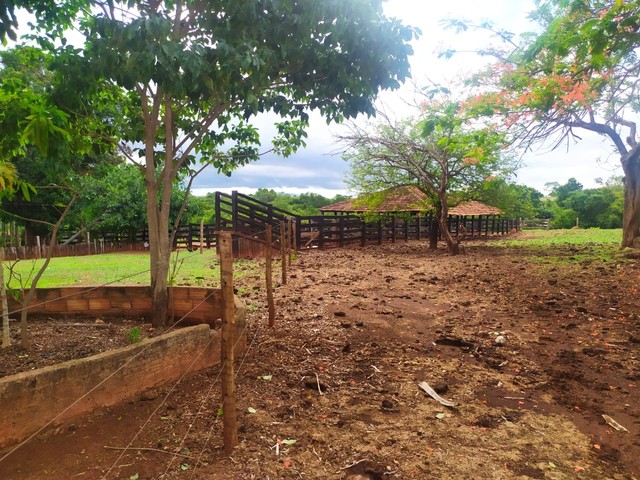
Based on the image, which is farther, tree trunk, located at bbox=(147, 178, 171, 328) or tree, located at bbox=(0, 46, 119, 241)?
tree trunk, located at bbox=(147, 178, 171, 328)

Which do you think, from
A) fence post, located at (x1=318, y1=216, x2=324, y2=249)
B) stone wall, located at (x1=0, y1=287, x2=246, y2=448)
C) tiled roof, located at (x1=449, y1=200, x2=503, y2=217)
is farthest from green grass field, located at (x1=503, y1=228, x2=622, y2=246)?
stone wall, located at (x1=0, y1=287, x2=246, y2=448)

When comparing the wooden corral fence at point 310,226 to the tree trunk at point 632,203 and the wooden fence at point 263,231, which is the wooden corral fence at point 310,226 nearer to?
the wooden fence at point 263,231

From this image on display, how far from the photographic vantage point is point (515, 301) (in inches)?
279

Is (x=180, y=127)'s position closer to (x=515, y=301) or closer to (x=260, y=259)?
(x=515, y=301)

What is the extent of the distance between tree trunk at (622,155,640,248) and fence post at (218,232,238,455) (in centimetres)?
1308

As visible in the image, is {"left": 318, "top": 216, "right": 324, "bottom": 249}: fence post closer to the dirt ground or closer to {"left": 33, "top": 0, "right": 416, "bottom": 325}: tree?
the dirt ground

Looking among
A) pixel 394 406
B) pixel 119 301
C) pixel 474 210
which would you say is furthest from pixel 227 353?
pixel 474 210

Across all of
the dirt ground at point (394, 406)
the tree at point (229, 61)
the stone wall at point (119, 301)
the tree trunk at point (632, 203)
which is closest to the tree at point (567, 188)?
the tree trunk at point (632, 203)

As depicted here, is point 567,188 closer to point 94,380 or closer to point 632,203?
point 632,203

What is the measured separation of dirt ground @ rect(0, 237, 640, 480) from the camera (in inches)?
101

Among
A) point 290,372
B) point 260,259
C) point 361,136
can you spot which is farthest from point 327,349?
point 361,136

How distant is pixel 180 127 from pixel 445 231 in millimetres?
10933

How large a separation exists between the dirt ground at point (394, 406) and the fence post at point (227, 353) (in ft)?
0.43

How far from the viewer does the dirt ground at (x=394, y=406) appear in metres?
2.58
